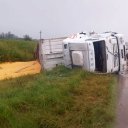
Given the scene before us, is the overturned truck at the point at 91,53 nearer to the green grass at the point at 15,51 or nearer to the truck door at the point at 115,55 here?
the truck door at the point at 115,55

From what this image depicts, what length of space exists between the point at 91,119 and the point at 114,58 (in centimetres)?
1079

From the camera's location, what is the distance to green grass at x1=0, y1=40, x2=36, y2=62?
99.3ft

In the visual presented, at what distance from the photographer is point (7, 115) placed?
10.3 metres

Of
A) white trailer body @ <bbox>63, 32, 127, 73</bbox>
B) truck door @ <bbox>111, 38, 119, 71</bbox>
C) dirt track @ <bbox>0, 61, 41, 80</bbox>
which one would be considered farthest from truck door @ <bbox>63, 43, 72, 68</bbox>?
truck door @ <bbox>111, 38, 119, 71</bbox>

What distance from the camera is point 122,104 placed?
14492 millimetres

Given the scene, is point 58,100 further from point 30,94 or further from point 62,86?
point 62,86

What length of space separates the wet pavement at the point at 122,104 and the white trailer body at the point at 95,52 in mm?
1135

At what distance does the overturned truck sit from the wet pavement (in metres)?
1.21

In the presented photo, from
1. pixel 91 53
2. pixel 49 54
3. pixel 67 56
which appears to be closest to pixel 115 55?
pixel 91 53

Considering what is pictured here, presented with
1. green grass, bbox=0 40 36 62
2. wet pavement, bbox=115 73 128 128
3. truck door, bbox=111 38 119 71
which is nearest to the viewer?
wet pavement, bbox=115 73 128 128

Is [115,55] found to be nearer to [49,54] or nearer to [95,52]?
[95,52]

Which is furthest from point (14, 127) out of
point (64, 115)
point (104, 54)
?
point (104, 54)

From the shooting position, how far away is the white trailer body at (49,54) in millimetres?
23392

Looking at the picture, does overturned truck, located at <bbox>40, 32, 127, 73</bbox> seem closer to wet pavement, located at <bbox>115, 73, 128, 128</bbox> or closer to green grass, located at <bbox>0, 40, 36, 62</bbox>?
wet pavement, located at <bbox>115, 73, 128, 128</bbox>
